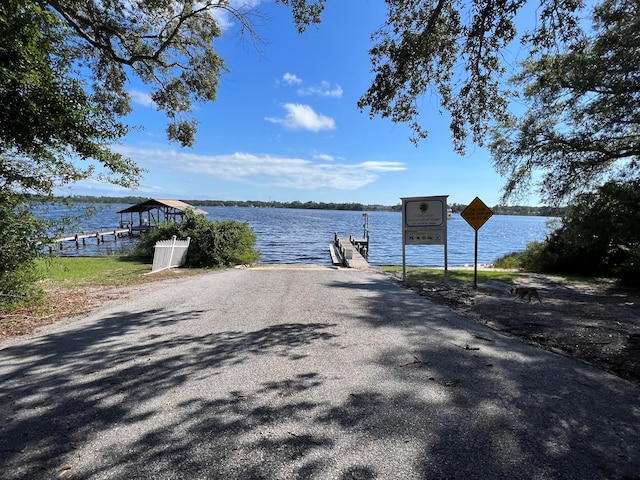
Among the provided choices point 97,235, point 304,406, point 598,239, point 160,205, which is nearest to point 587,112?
point 598,239

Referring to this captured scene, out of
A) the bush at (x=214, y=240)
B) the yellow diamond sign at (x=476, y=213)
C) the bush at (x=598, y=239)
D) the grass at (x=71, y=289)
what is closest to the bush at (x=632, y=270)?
the bush at (x=598, y=239)

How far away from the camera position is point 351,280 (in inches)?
469

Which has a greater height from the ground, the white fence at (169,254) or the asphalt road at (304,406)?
the white fence at (169,254)

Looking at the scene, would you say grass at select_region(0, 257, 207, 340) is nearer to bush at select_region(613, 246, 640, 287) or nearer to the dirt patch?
the dirt patch

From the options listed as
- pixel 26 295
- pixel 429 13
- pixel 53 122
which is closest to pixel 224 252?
pixel 26 295

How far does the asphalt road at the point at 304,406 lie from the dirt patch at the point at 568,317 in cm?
54

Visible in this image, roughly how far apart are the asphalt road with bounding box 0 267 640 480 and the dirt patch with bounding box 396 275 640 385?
543 millimetres

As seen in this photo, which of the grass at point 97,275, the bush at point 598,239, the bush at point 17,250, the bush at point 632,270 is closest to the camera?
the bush at point 17,250

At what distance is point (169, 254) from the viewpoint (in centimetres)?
1449

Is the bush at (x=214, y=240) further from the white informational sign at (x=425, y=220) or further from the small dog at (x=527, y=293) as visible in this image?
the small dog at (x=527, y=293)

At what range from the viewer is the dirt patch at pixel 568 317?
4.94m

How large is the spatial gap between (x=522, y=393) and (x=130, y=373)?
4.16 meters

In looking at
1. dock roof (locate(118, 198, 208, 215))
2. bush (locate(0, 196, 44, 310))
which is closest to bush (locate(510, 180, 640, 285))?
bush (locate(0, 196, 44, 310))

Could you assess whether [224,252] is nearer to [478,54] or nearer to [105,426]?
[478,54]
